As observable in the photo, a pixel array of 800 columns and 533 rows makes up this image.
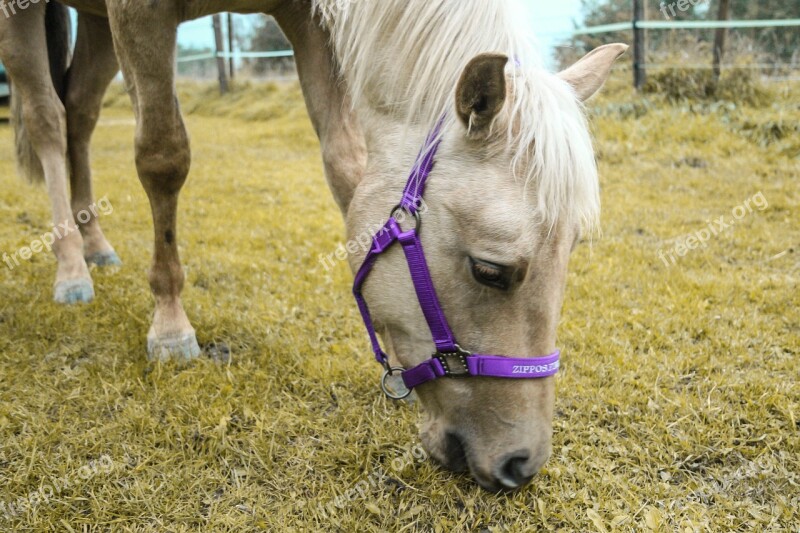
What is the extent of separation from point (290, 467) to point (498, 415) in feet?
2.61

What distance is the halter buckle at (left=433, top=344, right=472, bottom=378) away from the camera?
1838 millimetres

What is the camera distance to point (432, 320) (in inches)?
72.6

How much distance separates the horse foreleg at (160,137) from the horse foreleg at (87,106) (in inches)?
52.4

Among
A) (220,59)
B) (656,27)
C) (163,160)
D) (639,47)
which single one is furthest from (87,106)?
(220,59)

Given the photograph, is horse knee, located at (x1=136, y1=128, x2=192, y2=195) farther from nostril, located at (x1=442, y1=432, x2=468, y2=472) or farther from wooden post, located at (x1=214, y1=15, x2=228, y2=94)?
wooden post, located at (x1=214, y1=15, x2=228, y2=94)

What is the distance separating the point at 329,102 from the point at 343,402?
4.35 ft

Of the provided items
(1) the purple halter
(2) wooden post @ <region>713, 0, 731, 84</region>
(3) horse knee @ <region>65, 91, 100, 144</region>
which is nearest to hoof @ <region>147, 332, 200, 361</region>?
(1) the purple halter

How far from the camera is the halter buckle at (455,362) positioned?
1.84 m

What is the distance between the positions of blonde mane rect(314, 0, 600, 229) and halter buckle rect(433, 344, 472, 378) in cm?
49

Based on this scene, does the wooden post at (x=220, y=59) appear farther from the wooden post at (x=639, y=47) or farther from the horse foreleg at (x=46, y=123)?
the horse foreleg at (x=46, y=123)

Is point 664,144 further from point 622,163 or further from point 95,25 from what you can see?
point 95,25

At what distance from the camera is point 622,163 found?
687 centimetres

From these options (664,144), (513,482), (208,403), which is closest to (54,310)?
(208,403)

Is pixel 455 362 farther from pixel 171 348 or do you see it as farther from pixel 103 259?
pixel 103 259
